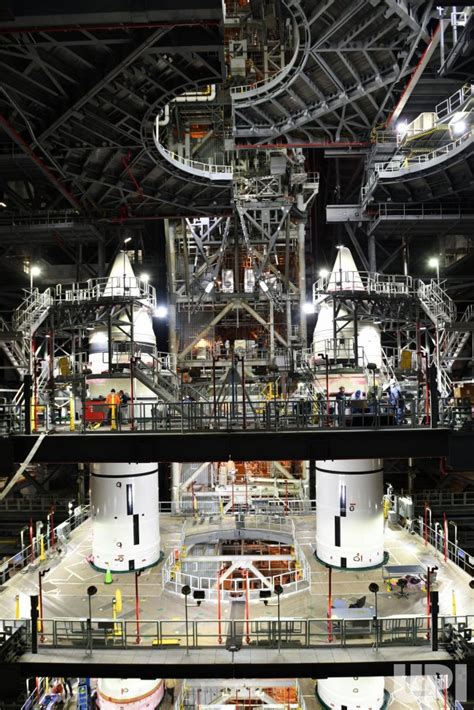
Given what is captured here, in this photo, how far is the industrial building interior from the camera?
1873 centimetres

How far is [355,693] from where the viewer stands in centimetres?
1923

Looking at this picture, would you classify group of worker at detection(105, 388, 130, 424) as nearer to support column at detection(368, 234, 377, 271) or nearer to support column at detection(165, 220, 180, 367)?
support column at detection(165, 220, 180, 367)

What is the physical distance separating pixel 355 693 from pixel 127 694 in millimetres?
8519

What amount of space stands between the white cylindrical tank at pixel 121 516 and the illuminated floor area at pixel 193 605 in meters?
0.78

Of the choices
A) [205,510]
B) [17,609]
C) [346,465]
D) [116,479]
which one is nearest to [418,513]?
[205,510]

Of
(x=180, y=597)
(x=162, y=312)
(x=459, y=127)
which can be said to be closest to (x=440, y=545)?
(x=180, y=597)

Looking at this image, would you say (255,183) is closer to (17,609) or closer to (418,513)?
(418,513)

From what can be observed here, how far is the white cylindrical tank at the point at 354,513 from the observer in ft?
78.5

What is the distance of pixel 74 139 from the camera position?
31.6 metres

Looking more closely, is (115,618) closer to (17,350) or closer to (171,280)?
(17,350)

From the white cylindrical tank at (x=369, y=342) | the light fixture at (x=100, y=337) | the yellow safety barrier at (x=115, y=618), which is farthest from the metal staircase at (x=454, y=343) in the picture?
the yellow safety barrier at (x=115, y=618)

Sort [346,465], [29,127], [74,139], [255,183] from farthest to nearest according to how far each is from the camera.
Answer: [255,183] < [74,139] < [29,127] < [346,465]

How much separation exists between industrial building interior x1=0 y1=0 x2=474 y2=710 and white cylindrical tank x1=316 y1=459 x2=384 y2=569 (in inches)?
4.0

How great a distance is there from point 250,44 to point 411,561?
33.1m
